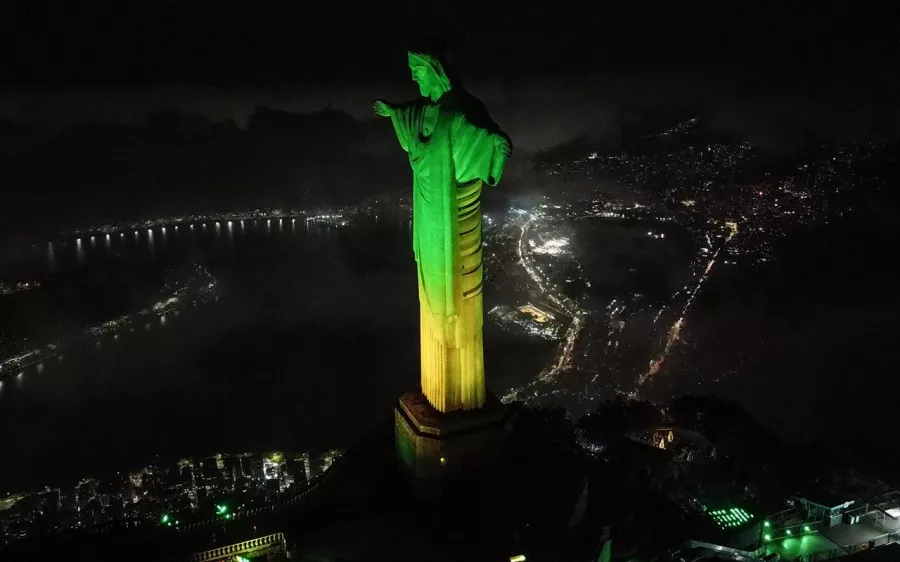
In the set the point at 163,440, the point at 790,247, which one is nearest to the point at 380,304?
the point at 163,440

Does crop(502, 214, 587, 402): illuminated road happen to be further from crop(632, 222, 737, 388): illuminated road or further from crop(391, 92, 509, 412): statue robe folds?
crop(391, 92, 509, 412): statue robe folds

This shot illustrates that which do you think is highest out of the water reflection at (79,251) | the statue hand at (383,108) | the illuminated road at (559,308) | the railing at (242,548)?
the statue hand at (383,108)

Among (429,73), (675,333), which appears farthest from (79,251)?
(429,73)

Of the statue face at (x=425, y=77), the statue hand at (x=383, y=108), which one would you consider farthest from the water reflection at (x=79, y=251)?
the statue face at (x=425, y=77)

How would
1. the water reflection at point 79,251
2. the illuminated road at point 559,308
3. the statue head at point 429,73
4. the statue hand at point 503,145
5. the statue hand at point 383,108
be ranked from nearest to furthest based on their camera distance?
the statue hand at point 503,145 → the statue head at point 429,73 → the statue hand at point 383,108 → the illuminated road at point 559,308 → the water reflection at point 79,251

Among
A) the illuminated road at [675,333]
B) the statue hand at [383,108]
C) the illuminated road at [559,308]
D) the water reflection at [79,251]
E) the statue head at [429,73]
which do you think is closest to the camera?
the statue head at [429,73]

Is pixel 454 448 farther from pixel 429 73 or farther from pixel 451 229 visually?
pixel 429 73

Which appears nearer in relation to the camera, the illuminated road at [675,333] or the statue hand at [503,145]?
the statue hand at [503,145]

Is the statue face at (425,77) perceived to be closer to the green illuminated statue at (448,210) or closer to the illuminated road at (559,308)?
the green illuminated statue at (448,210)
